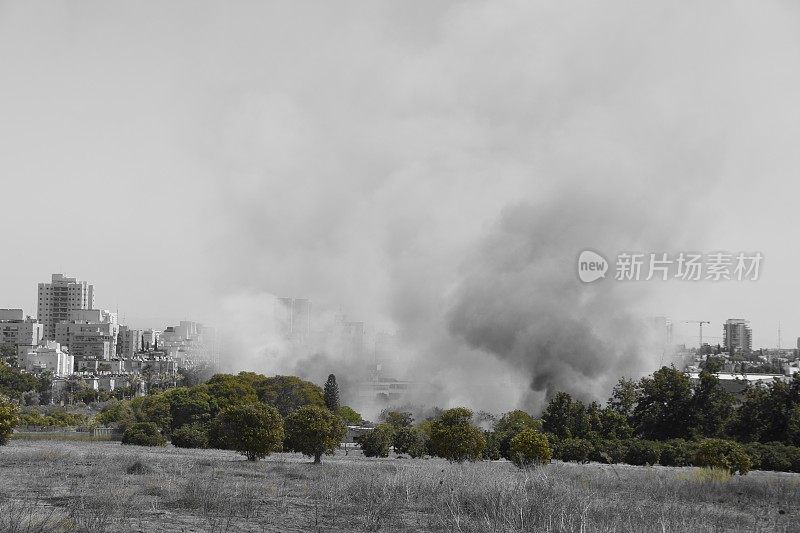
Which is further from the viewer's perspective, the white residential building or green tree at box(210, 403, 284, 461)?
the white residential building

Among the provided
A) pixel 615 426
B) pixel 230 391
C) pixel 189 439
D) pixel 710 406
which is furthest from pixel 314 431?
pixel 710 406

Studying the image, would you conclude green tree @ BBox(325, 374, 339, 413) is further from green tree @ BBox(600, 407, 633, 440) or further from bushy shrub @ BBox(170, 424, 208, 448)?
green tree @ BBox(600, 407, 633, 440)

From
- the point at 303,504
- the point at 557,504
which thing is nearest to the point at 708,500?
the point at 557,504

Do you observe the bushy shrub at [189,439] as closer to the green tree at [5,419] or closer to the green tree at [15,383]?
the green tree at [5,419]

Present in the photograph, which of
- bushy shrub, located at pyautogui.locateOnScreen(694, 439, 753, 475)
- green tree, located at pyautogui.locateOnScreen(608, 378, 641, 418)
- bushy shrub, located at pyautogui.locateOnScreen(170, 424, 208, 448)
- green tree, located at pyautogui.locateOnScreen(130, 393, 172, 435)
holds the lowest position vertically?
bushy shrub, located at pyautogui.locateOnScreen(170, 424, 208, 448)

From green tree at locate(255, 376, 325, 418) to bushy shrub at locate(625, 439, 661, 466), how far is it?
112 feet

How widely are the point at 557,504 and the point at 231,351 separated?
12726 cm

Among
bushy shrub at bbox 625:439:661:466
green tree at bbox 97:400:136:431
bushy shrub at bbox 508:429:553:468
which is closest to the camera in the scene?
bushy shrub at bbox 508:429:553:468

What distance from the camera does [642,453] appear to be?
161 feet

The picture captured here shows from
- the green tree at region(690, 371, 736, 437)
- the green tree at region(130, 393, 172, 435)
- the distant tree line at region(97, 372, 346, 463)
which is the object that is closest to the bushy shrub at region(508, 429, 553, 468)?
the distant tree line at region(97, 372, 346, 463)

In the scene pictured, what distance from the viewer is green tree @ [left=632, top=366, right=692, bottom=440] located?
63594 millimetres

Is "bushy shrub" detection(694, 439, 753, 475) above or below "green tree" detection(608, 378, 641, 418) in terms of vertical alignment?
below

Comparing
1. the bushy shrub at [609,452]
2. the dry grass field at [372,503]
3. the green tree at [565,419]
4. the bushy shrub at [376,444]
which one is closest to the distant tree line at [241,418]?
the bushy shrub at [376,444]

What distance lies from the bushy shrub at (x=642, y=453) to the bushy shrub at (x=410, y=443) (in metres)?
12.8
